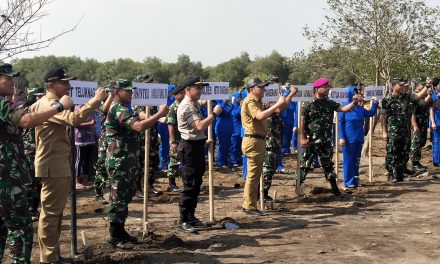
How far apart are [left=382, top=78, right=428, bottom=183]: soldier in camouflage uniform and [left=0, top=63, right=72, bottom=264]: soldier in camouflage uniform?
26.4ft

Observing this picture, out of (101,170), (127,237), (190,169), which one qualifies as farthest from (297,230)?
(101,170)

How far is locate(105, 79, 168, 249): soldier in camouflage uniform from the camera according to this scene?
21.3 feet

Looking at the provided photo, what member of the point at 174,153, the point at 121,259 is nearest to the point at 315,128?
the point at 174,153

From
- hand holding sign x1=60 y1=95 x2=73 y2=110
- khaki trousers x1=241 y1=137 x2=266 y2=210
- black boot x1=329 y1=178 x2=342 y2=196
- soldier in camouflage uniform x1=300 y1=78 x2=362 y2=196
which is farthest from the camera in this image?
black boot x1=329 y1=178 x2=342 y2=196

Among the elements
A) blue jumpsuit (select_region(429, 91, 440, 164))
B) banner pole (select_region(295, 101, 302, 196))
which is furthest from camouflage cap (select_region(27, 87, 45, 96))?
blue jumpsuit (select_region(429, 91, 440, 164))

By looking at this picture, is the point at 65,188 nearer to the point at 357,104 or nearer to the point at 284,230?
the point at 284,230

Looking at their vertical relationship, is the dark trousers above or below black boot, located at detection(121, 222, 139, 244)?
above

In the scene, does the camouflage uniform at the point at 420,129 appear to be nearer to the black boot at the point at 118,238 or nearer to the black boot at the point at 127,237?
the black boot at the point at 127,237

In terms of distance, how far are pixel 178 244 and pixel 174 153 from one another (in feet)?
11.6

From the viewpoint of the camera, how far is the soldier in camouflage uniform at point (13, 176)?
4.84 metres

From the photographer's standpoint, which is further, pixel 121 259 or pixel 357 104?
pixel 357 104

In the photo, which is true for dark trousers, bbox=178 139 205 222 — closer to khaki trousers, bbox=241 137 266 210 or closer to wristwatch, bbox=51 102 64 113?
khaki trousers, bbox=241 137 266 210

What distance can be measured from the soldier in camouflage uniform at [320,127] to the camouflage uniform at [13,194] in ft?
19.6

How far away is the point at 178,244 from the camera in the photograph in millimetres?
6844
